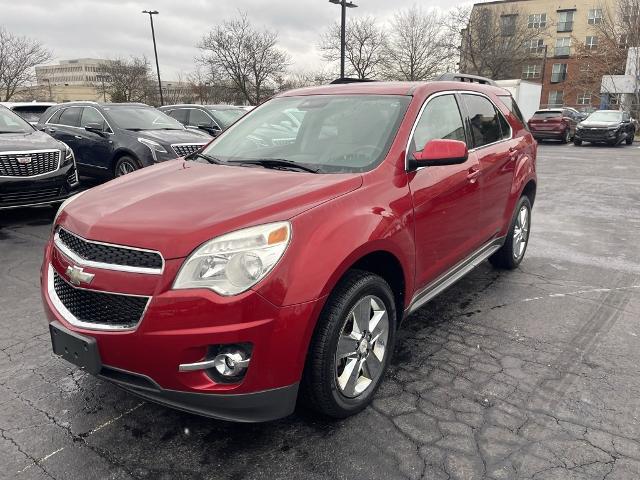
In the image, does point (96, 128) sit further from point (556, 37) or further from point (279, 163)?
point (556, 37)

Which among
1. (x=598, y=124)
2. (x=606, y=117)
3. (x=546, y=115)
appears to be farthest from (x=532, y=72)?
(x=598, y=124)

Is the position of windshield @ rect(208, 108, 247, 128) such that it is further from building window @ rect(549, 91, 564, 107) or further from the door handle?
building window @ rect(549, 91, 564, 107)

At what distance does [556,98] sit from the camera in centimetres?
6156

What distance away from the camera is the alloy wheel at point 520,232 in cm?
483

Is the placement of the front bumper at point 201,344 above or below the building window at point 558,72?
below

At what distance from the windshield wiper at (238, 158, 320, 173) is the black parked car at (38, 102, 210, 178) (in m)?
5.19

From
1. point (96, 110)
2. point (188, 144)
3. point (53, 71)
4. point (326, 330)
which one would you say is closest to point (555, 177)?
point (188, 144)

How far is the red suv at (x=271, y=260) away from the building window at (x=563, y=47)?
67413 mm

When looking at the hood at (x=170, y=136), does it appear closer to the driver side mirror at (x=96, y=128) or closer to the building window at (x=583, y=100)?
the driver side mirror at (x=96, y=128)

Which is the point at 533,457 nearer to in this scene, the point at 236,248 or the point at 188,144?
the point at 236,248

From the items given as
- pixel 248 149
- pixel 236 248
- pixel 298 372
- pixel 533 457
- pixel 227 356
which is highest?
pixel 248 149

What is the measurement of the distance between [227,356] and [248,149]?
1744mm

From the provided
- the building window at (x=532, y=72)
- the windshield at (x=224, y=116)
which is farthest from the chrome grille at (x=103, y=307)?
the building window at (x=532, y=72)

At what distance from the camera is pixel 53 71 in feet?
292
